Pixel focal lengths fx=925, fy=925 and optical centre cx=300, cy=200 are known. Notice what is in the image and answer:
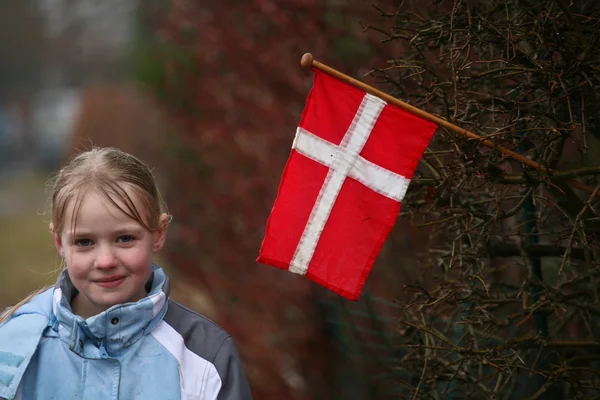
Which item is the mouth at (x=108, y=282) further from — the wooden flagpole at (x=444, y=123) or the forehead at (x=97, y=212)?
the wooden flagpole at (x=444, y=123)

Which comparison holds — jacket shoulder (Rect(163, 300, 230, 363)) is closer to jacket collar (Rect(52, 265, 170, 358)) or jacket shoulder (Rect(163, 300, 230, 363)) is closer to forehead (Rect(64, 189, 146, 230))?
jacket collar (Rect(52, 265, 170, 358))

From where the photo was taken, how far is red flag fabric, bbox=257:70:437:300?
10.5 ft

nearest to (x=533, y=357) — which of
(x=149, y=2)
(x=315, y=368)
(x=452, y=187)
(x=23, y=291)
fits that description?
(x=452, y=187)

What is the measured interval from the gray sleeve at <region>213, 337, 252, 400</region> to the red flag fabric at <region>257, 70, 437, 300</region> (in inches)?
17.8

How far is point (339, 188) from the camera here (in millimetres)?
3207

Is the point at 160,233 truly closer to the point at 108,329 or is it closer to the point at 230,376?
the point at 108,329

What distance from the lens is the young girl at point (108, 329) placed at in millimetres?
2729

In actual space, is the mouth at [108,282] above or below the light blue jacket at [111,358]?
above

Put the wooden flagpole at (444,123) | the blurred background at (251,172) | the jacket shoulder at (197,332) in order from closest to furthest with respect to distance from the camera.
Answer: the jacket shoulder at (197,332), the wooden flagpole at (444,123), the blurred background at (251,172)

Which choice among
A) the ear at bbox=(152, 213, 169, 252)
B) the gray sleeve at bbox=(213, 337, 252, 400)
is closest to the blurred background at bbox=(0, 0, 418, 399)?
the ear at bbox=(152, 213, 169, 252)

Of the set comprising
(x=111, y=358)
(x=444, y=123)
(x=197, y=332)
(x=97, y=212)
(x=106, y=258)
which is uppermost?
(x=444, y=123)

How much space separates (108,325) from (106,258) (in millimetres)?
197

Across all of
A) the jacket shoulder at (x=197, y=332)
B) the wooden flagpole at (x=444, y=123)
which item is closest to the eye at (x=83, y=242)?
the jacket shoulder at (x=197, y=332)

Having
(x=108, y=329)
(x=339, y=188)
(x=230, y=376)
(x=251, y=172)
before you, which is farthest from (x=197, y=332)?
(x=251, y=172)
